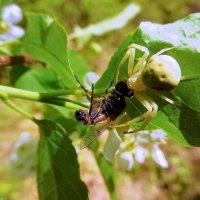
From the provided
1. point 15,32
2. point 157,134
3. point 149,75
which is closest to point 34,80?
point 15,32

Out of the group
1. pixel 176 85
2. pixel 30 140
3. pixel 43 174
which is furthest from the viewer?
pixel 30 140

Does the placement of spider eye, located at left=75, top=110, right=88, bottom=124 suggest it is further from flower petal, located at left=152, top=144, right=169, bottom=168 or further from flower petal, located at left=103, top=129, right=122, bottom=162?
flower petal, located at left=152, top=144, right=169, bottom=168

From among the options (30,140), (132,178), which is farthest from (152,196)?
(30,140)

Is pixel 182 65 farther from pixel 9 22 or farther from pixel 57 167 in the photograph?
pixel 9 22

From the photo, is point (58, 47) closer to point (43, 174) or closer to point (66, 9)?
point (43, 174)

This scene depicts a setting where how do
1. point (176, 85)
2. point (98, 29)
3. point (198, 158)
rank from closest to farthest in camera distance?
point (176, 85)
point (98, 29)
point (198, 158)
